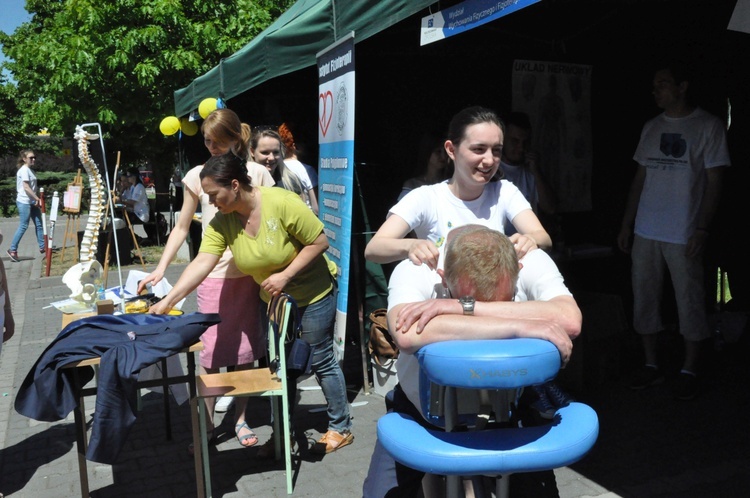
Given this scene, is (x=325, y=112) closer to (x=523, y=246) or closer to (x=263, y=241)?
(x=263, y=241)

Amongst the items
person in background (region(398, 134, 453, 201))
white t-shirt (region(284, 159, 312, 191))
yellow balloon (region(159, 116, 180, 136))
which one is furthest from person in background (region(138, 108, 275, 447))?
yellow balloon (region(159, 116, 180, 136))

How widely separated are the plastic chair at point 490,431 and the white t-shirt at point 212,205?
251 cm

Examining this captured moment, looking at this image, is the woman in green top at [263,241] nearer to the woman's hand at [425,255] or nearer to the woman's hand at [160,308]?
the woman's hand at [160,308]

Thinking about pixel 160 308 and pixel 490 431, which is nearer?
pixel 490 431

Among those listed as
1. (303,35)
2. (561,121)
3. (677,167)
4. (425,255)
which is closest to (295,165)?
(303,35)

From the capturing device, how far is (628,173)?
5992mm

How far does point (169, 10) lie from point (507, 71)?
984cm

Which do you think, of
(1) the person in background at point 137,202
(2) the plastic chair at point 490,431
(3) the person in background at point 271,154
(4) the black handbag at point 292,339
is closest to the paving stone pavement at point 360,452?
(4) the black handbag at point 292,339

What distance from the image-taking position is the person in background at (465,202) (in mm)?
2594

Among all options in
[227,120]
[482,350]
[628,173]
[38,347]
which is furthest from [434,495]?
[38,347]

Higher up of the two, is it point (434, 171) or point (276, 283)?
point (434, 171)

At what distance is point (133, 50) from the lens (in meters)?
Answer: 14.0

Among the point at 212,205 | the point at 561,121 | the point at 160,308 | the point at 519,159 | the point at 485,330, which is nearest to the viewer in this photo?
the point at 485,330

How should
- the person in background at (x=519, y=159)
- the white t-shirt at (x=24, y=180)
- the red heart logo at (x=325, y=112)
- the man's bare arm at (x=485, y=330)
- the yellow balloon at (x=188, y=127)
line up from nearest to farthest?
the man's bare arm at (x=485, y=330)
the person in background at (x=519, y=159)
the red heart logo at (x=325, y=112)
the yellow balloon at (x=188, y=127)
the white t-shirt at (x=24, y=180)
